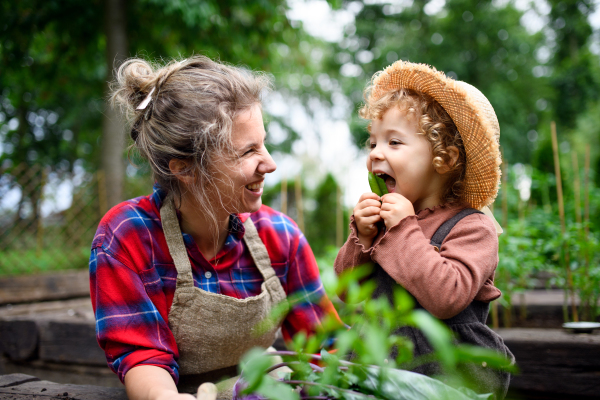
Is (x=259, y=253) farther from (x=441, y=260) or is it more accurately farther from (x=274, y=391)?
(x=274, y=391)

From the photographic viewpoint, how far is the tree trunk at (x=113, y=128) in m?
5.60

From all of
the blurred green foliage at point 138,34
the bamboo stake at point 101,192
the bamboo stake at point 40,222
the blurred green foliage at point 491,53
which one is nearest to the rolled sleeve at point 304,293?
the blurred green foliage at point 138,34

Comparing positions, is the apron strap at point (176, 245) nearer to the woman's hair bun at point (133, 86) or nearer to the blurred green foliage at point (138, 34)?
the woman's hair bun at point (133, 86)

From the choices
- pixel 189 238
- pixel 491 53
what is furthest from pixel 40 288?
pixel 491 53

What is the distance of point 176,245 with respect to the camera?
1.45 metres

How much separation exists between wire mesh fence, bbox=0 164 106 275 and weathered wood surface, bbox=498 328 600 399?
5549mm

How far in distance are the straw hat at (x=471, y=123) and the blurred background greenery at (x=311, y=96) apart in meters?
0.72

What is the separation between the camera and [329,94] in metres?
21.4

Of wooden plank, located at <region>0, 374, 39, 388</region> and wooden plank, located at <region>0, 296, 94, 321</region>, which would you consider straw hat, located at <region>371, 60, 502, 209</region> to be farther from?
wooden plank, located at <region>0, 296, 94, 321</region>

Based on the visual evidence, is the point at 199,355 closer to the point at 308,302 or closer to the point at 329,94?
the point at 308,302

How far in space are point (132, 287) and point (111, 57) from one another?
16.8 ft

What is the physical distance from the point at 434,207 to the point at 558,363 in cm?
130

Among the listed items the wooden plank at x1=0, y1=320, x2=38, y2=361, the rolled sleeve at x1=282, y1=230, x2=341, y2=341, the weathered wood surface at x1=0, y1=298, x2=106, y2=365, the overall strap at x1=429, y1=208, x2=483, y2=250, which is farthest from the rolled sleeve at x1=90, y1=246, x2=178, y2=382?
the wooden plank at x1=0, y1=320, x2=38, y2=361

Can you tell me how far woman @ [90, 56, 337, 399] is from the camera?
1.33 meters
